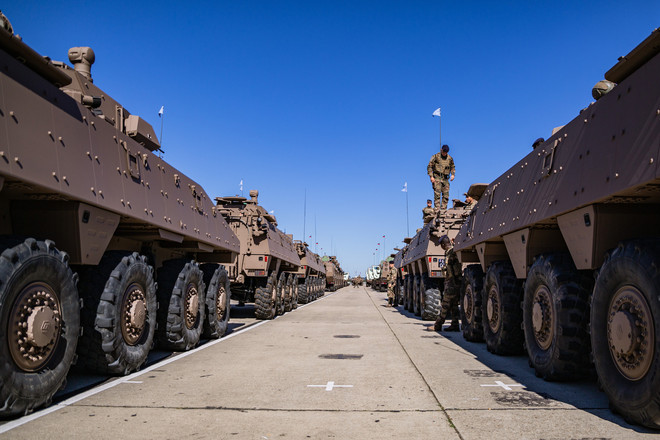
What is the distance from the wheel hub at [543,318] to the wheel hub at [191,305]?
183 inches

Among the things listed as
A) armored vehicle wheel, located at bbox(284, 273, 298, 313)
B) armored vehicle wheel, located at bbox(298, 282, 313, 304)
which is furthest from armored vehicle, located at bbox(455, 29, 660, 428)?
armored vehicle wheel, located at bbox(298, 282, 313, 304)

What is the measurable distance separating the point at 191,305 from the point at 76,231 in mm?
3115

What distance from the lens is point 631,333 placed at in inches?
141

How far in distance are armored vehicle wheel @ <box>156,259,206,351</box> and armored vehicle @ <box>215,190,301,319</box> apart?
4689mm

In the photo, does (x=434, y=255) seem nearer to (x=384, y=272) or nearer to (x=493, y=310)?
(x=493, y=310)

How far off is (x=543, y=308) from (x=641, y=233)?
4.76ft

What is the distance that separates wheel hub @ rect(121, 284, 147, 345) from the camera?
5.46 m

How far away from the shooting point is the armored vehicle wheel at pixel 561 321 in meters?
4.88

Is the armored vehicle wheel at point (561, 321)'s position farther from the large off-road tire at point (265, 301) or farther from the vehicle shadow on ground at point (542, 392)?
the large off-road tire at point (265, 301)

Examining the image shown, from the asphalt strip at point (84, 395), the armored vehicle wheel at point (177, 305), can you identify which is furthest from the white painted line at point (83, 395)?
the armored vehicle wheel at point (177, 305)

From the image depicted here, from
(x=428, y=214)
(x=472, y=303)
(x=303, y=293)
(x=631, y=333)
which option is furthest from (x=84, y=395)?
(x=303, y=293)

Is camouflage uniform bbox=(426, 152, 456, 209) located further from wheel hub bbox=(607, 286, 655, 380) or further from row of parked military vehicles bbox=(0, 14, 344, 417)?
wheel hub bbox=(607, 286, 655, 380)

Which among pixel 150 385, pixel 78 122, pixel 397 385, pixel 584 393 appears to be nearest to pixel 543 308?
pixel 584 393

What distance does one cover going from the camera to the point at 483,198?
8516mm
